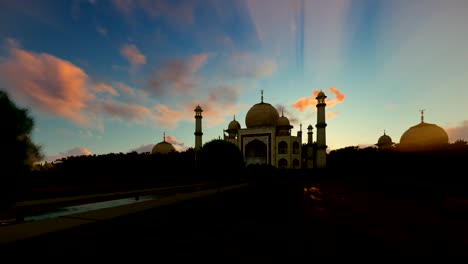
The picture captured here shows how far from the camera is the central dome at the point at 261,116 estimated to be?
42812 mm

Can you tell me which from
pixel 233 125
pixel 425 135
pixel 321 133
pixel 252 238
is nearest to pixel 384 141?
pixel 425 135

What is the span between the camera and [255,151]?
142ft

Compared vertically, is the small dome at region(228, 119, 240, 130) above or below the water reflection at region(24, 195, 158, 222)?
above

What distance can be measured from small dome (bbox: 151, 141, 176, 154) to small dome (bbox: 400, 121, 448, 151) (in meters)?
47.9

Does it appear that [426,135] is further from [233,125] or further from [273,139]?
[233,125]

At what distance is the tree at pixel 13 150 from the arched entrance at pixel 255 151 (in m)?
36.2

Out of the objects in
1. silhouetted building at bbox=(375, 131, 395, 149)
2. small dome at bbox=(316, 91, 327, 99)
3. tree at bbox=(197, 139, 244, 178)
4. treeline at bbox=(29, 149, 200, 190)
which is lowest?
treeline at bbox=(29, 149, 200, 190)

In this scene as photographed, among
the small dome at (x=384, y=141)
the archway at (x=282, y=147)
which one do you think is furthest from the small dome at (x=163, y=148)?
the small dome at (x=384, y=141)

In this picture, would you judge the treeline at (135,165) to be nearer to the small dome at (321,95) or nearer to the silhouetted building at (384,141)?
the small dome at (321,95)

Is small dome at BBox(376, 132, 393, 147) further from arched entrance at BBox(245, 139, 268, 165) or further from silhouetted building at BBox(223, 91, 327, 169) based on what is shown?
arched entrance at BBox(245, 139, 268, 165)

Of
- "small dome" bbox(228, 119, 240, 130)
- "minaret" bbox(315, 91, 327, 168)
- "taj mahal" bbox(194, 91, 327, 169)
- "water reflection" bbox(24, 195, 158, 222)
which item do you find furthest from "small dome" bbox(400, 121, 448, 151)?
"water reflection" bbox(24, 195, 158, 222)

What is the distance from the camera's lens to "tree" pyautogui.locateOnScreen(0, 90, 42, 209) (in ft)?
17.8

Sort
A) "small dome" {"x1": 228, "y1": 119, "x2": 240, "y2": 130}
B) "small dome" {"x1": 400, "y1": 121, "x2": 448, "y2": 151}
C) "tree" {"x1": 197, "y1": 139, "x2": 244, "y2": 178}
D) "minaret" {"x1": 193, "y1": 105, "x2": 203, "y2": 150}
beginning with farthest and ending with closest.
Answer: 1. "small dome" {"x1": 228, "y1": 119, "x2": 240, "y2": 130}
2. "minaret" {"x1": 193, "y1": 105, "x2": 203, "y2": 150}
3. "small dome" {"x1": 400, "y1": 121, "x2": 448, "y2": 151}
4. "tree" {"x1": 197, "y1": 139, "x2": 244, "y2": 178}

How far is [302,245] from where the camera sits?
17.1 feet
